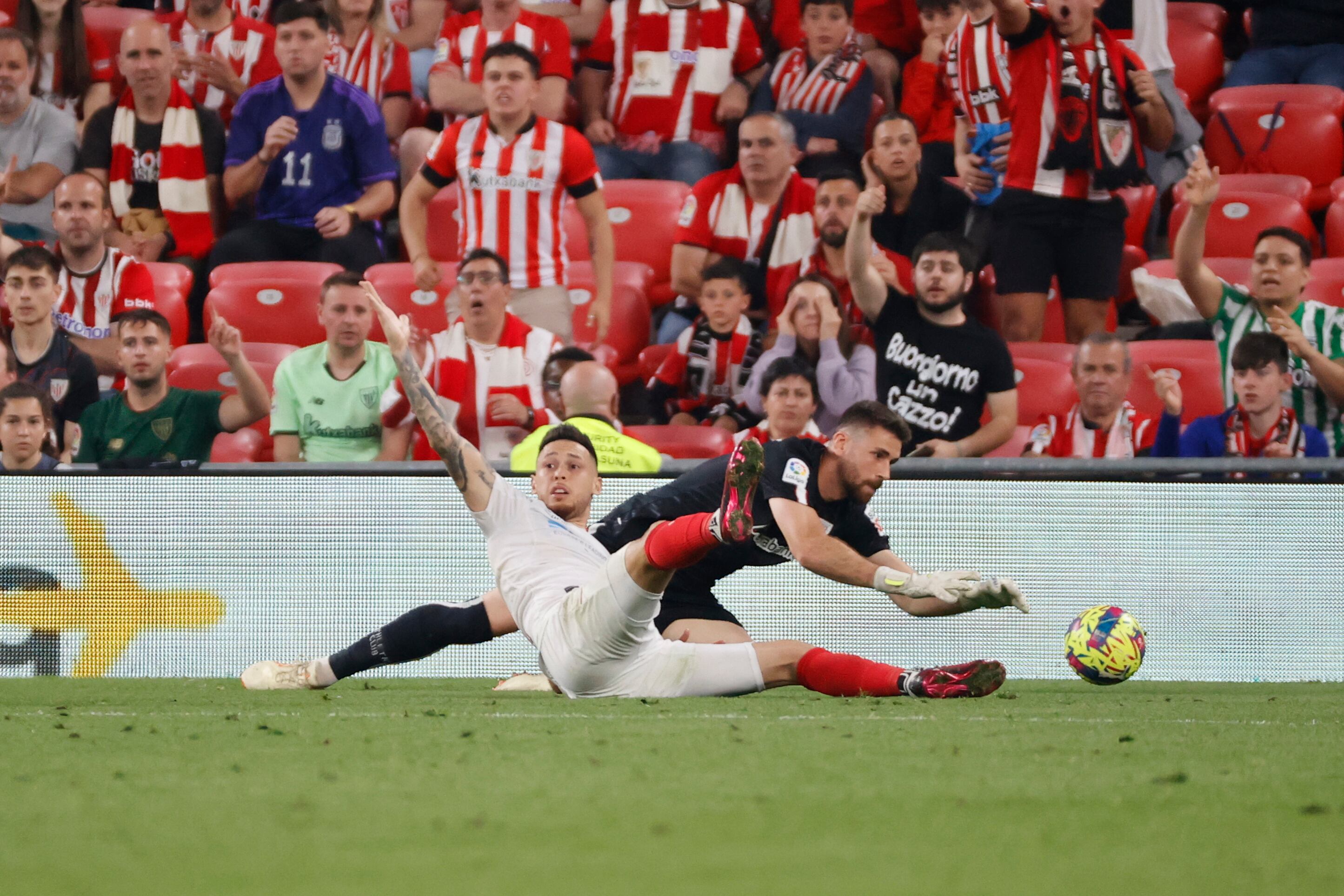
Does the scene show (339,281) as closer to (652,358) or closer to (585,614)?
(652,358)

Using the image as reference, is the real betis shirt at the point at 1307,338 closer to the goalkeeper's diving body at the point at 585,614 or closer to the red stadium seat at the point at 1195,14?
the goalkeeper's diving body at the point at 585,614

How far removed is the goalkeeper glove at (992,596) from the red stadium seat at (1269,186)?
16.6ft

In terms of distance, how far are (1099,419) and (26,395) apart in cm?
499

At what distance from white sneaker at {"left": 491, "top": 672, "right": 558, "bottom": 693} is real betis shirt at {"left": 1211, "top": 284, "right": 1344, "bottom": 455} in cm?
351

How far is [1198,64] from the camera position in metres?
10.2

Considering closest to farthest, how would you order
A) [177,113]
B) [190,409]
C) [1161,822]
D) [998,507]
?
[1161,822] → [998,507] → [190,409] → [177,113]

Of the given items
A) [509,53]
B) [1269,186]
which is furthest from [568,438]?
[1269,186]

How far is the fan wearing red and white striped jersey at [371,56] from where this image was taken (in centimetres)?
959

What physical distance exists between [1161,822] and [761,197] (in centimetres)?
599

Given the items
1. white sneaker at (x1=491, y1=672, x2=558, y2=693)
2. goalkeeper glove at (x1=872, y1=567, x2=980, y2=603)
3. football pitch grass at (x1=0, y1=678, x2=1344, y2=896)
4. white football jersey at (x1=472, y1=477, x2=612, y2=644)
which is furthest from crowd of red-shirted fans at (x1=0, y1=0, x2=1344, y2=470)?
football pitch grass at (x1=0, y1=678, x2=1344, y2=896)

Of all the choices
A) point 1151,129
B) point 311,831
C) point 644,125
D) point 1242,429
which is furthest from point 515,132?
point 311,831

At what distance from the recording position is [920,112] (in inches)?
362

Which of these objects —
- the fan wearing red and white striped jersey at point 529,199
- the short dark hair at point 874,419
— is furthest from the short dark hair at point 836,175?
the short dark hair at point 874,419

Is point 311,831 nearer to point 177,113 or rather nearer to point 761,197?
point 761,197
